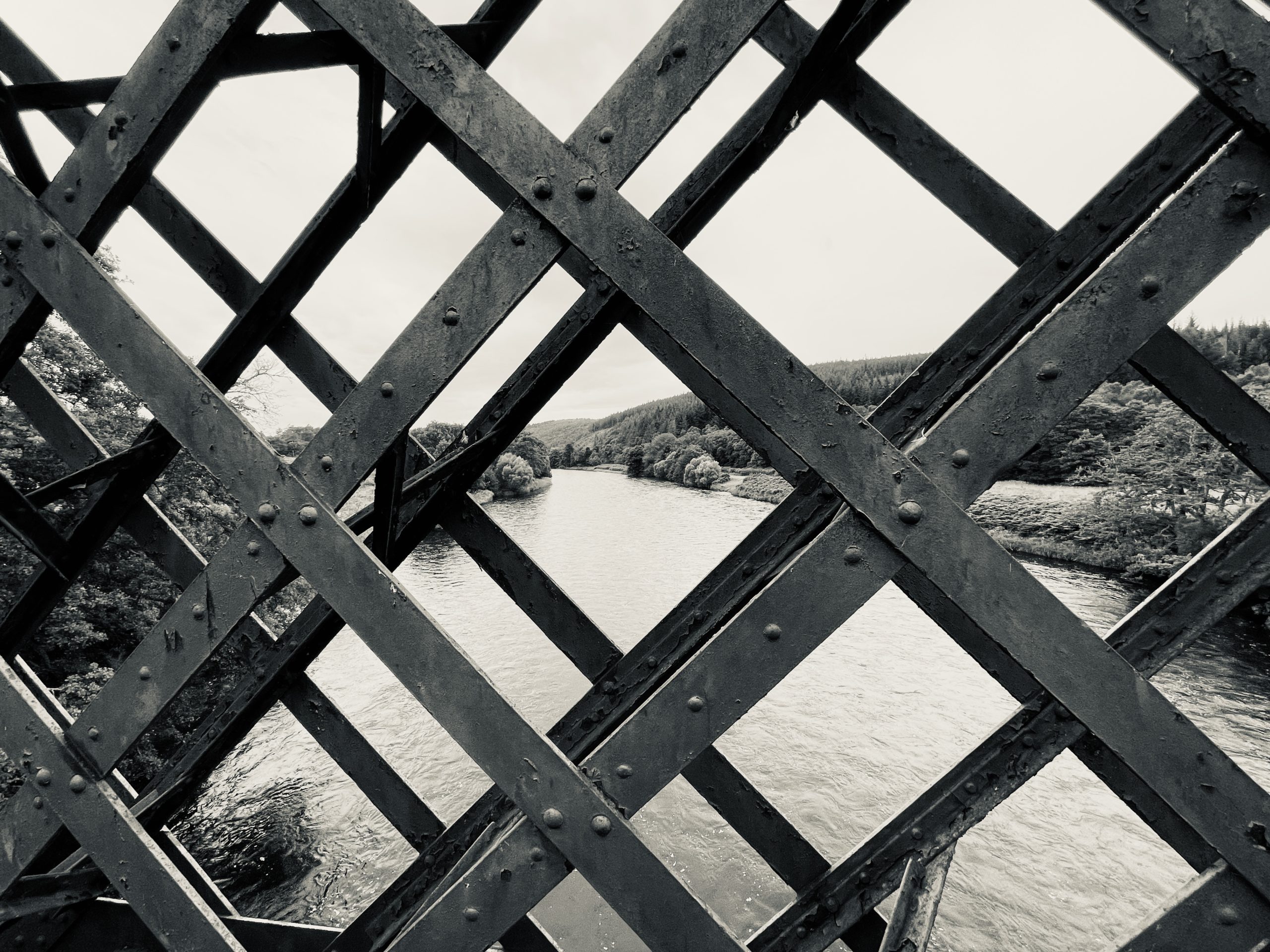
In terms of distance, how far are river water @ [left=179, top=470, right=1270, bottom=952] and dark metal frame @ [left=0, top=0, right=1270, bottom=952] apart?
20.2ft

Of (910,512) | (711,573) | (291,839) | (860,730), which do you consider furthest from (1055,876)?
(291,839)

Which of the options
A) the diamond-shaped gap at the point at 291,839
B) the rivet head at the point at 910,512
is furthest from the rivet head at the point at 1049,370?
the diamond-shaped gap at the point at 291,839

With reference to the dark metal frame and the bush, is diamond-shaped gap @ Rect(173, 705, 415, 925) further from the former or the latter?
the bush

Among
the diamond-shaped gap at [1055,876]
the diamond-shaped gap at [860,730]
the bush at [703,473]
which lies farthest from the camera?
the bush at [703,473]

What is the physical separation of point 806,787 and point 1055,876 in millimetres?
3544

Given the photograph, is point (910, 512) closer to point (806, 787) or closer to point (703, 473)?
point (806, 787)

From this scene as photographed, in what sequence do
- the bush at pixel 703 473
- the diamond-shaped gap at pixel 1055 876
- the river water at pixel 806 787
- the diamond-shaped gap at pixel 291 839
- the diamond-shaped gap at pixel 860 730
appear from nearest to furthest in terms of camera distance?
the diamond-shaped gap at pixel 1055 876 → the river water at pixel 806 787 → the diamond-shaped gap at pixel 291 839 → the diamond-shaped gap at pixel 860 730 → the bush at pixel 703 473

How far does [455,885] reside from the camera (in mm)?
1539

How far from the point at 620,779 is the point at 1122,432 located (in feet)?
126

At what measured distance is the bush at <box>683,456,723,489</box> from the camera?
5188 centimetres

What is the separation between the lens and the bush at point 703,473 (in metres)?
51.9

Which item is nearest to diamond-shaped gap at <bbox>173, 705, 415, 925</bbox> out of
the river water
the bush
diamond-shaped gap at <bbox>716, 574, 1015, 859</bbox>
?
the river water

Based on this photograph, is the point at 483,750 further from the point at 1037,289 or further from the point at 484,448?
the point at 1037,289

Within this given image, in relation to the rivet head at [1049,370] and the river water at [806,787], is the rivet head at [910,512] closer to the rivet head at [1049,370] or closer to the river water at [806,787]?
the rivet head at [1049,370]
